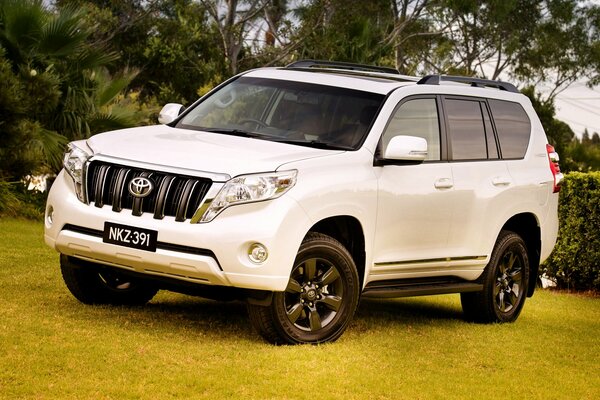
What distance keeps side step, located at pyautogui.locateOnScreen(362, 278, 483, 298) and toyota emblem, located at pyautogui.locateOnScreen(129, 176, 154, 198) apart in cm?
179

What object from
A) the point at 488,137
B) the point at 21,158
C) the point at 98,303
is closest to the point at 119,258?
the point at 98,303

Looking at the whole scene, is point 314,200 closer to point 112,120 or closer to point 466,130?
point 466,130

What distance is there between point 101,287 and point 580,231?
22.5 feet

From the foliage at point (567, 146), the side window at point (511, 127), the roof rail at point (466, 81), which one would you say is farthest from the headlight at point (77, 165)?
the foliage at point (567, 146)

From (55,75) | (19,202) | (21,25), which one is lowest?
(19,202)

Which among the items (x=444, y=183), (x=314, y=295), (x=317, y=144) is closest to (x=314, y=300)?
(x=314, y=295)

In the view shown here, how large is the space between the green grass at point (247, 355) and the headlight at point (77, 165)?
90cm

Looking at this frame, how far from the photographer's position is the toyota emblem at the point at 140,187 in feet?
25.2

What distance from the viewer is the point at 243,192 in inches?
295

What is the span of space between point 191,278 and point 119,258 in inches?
20.1

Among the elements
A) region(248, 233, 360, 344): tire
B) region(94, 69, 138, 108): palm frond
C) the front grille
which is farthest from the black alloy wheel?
region(94, 69, 138, 108): palm frond

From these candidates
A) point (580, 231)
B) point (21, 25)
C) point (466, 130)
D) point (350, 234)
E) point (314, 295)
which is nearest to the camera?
point (314, 295)

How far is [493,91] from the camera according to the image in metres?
10.2

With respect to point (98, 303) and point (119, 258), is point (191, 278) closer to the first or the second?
point (119, 258)
